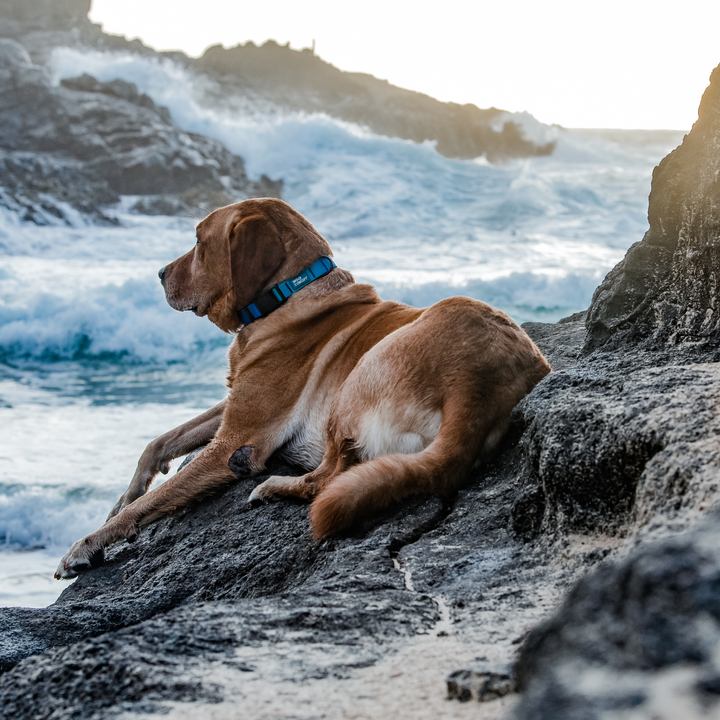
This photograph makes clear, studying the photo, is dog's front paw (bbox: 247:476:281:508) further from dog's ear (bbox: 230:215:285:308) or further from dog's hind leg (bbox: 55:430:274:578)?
dog's ear (bbox: 230:215:285:308)

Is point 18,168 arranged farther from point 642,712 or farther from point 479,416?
point 642,712

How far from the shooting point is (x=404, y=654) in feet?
4.01

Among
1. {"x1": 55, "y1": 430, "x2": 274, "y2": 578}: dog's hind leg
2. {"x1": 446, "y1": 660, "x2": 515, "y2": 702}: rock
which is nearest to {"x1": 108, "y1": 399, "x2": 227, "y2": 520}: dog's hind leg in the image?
{"x1": 55, "y1": 430, "x2": 274, "y2": 578}: dog's hind leg

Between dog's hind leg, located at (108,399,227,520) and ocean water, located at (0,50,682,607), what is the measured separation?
1.63 m

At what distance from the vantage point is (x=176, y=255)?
1784 cm

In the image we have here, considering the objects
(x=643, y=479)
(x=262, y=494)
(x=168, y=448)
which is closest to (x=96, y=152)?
(x=168, y=448)

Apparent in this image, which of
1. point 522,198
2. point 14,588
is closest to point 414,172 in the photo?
point 522,198

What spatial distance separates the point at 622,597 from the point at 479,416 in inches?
64.8

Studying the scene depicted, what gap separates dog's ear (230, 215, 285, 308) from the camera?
130 inches

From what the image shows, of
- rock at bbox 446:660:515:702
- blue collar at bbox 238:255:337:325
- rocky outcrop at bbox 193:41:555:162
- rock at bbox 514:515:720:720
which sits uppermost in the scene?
rocky outcrop at bbox 193:41:555:162

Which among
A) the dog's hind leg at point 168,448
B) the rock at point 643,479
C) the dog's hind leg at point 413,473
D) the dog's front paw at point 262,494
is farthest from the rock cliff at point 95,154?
the rock at point 643,479

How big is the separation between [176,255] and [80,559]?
1576 centimetres

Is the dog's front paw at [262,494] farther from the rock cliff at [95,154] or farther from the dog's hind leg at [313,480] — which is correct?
the rock cliff at [95,154]

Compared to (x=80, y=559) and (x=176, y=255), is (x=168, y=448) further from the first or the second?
(x=176, y=255)
